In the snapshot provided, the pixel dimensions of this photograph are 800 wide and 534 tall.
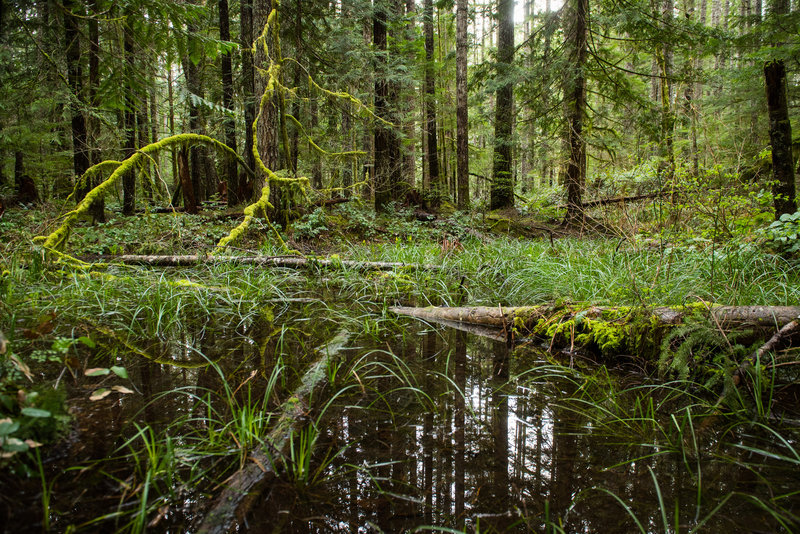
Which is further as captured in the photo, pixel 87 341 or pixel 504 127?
pixel 504 127

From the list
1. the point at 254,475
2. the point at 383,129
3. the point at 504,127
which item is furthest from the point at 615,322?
the point at 504,127

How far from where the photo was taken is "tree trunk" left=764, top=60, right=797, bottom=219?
11.0ft

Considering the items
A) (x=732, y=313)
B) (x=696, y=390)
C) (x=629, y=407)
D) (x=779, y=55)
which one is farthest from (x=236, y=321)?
(x=779, y=55)

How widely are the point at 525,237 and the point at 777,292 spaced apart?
6631mm

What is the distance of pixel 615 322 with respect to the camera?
274cm

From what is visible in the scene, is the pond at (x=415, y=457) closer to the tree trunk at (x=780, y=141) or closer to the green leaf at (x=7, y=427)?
the green leaf at (x=7, y=427)

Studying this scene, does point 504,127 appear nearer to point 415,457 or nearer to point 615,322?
point 615,322

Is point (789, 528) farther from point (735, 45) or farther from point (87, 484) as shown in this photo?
point (735, 45)

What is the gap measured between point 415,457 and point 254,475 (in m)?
0.64

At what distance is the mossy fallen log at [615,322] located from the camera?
7.38 ft

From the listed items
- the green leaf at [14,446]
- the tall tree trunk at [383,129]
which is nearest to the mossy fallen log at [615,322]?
the green leaf at [14,446]

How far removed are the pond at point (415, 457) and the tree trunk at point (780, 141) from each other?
2580 millimetres

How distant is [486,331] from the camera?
11.2ft

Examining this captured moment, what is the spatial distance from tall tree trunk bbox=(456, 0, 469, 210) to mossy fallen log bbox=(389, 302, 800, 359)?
25.8 feet
